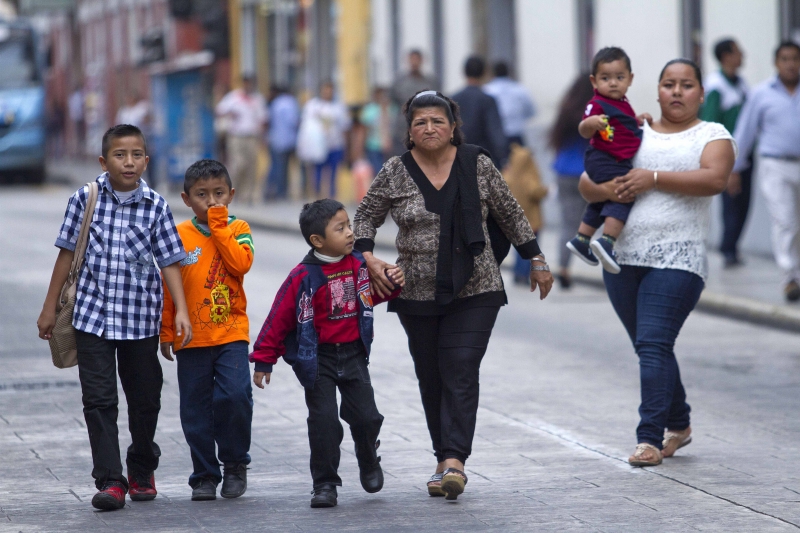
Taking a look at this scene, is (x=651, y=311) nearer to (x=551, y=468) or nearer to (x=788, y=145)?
(x=551, y=468)

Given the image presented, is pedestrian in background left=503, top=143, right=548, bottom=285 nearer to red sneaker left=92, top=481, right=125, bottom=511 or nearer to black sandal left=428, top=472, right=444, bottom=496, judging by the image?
black sandal left=428, top=472, right=444, bottom=496

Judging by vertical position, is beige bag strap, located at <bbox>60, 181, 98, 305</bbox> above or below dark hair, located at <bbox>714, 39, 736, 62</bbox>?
below

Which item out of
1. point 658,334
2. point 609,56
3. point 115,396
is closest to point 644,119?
point 609,56

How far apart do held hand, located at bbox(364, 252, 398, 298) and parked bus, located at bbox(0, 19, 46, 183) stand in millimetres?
30179

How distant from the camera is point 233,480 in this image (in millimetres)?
6398

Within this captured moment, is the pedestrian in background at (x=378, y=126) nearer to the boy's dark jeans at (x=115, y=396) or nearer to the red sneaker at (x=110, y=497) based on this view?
the boy's dark jeans at (x=115, y=396)

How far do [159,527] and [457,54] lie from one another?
64.6 feet

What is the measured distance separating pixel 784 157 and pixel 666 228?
6.14m

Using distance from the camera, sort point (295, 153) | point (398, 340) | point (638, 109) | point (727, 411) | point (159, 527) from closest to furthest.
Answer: point (159, 527)
point (727, 411)
point (398, 340)
point (638, 109)
point (295, 153)

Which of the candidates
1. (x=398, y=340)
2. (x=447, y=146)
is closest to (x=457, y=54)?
(x=398, y=340)

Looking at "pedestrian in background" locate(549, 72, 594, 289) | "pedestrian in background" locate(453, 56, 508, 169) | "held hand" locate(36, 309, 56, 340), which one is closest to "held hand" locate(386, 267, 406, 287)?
"held hand" locate(36, 309, 56, 340)

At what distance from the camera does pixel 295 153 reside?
28656mm

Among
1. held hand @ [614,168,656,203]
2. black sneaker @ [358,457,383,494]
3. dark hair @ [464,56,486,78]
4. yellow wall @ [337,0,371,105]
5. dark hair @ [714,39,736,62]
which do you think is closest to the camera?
black sneaker @ [358,457,383,494]

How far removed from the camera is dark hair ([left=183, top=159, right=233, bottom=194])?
622 cm
